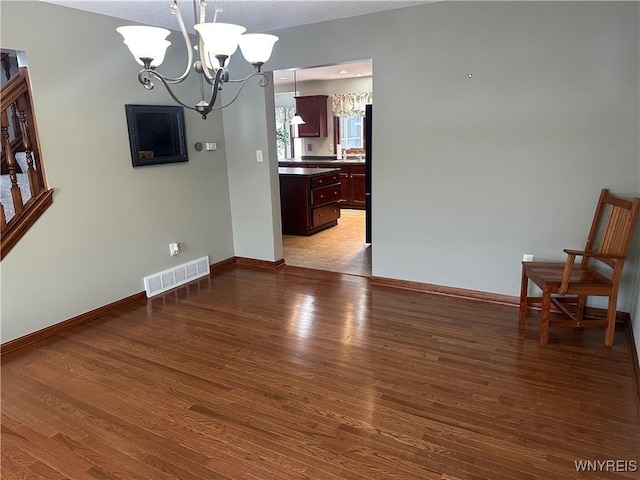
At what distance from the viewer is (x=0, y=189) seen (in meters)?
3.27

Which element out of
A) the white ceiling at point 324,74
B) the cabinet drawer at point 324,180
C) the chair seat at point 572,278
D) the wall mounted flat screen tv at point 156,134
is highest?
the white ceiling at point 324,74

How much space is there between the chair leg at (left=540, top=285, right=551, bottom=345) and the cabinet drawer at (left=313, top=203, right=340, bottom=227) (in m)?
3.79

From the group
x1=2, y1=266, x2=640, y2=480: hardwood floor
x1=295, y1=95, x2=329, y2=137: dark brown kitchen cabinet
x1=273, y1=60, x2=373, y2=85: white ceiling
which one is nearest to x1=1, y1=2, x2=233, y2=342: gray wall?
x1=2, y1=266, x2=640, y2=480: hardwood floor

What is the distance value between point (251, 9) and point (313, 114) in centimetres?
532

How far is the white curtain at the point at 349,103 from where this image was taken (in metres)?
8.36

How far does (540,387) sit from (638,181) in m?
1.71

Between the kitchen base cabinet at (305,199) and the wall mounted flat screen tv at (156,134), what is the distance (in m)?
1.97

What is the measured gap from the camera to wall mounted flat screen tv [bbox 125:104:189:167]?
12.5ft

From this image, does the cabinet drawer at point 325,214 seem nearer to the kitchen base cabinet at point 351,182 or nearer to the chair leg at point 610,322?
the kitchen base cabinet at point 351,182

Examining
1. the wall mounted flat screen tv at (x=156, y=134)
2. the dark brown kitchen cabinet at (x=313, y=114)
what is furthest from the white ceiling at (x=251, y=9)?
the dark brown kitchen cabinet at (x=313, y=114)

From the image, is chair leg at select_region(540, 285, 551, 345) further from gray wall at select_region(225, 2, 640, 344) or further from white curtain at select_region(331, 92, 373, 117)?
white curtain at select_region(331, 92, 373, 117)

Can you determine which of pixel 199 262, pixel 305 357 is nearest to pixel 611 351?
pixel 305 357

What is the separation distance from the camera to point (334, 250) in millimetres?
5480

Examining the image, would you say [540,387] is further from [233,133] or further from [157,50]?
[233,133]
